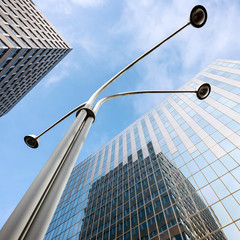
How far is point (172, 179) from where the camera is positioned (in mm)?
30312

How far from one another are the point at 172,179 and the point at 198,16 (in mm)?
28348

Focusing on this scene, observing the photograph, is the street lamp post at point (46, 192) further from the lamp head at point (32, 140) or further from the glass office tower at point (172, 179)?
the glass office tower at point (172, 179)

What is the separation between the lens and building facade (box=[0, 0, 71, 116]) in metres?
33.8

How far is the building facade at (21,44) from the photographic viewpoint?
3380cm

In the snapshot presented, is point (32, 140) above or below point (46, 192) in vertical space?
above

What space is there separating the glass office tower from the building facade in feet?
105

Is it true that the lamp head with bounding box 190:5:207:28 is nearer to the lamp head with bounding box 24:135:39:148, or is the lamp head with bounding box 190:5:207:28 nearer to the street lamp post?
the street lamp post

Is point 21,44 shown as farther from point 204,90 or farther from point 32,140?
point 204,90

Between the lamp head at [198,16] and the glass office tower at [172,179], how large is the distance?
802 inches

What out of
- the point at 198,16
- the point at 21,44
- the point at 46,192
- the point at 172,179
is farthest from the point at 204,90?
the point at 21,44

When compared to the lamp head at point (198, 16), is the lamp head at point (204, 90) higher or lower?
lower

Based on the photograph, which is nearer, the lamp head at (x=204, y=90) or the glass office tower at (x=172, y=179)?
the lamp head at (x=204, y=90)

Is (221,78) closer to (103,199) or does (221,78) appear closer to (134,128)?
(134,128)

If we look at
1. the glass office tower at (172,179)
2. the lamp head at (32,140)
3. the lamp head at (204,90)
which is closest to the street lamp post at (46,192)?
the lamp head at (32,140)
